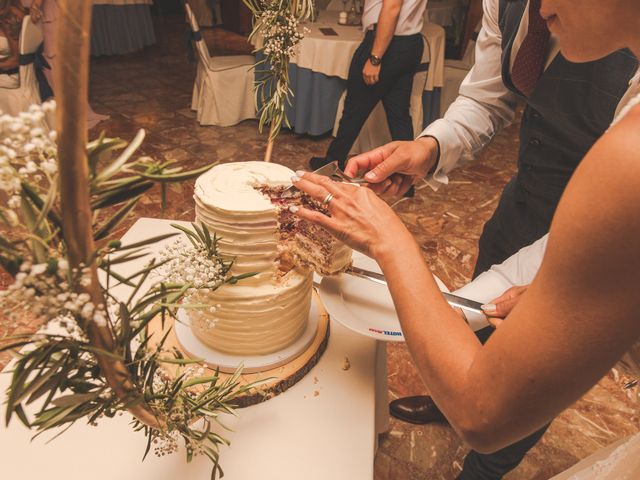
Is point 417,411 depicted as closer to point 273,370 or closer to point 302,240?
point 273,370

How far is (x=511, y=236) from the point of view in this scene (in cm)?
186

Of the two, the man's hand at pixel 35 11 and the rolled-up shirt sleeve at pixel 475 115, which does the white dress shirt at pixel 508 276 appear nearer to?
the rolled-up shirt sleeve at pixel 475 115

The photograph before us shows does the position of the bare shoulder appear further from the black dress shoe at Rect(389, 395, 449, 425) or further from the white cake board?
the black dress shoe at Rect(389, 395, 449, 425)

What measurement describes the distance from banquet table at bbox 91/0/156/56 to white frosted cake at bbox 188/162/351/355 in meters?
6.88

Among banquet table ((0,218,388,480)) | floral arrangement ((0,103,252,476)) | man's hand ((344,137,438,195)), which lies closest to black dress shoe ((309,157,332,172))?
man's hand ((344,137,438,195))

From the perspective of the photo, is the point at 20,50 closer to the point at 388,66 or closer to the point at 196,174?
the point at 388,66

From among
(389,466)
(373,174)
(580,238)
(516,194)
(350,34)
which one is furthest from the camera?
(350,34)

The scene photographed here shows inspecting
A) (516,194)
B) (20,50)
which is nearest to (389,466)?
(516,194)

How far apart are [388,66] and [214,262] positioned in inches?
120

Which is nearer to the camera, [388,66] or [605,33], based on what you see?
[605,33]

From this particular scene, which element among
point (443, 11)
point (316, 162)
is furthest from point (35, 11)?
point (443, 11)

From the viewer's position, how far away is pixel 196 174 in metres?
0.72

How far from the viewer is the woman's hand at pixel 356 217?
110 cm

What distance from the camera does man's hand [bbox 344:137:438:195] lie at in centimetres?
162
